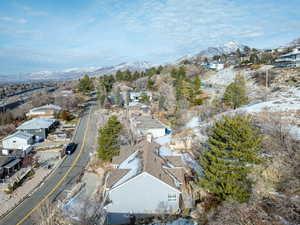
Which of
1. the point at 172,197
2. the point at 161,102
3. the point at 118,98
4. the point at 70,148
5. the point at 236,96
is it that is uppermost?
the point at 236,96

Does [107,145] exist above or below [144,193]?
above

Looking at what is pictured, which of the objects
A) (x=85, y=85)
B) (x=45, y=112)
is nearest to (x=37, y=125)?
(x=45, y=112)

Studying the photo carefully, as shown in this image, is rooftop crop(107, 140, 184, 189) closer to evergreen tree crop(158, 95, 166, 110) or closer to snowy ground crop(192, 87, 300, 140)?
snowy ground crop(192, 87, 300, 140)

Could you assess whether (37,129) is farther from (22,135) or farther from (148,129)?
(148,129)

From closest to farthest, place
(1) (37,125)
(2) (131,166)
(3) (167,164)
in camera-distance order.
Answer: (2) (131,166) < (3) (167,164) < (1) (37,125)

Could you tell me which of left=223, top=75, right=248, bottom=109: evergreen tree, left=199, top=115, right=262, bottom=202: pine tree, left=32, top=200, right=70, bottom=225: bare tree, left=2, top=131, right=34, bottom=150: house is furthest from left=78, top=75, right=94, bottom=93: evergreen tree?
left=199, top=115, right=262, bottom=202: pine tree

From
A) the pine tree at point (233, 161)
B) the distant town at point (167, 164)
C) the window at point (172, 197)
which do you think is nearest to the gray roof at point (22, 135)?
the distant town at point (167, 164)

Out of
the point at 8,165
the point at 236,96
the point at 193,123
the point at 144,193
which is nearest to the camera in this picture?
the point at 144,193
